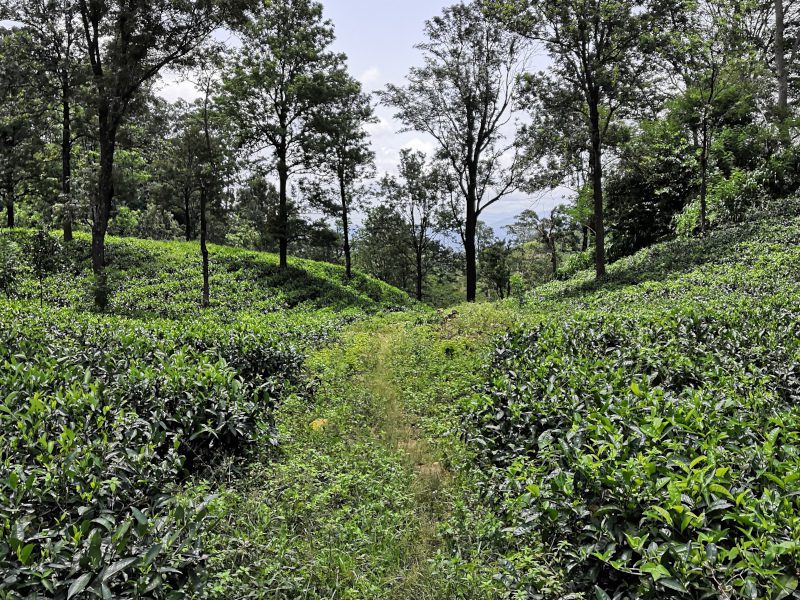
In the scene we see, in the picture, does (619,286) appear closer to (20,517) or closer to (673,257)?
(673,257)

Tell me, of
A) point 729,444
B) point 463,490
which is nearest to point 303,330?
point 463,490

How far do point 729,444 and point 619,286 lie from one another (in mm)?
13028

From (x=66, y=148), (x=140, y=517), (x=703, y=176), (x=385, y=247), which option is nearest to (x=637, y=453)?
(x=140, y=517)

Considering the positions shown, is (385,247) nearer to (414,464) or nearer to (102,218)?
(102,218)

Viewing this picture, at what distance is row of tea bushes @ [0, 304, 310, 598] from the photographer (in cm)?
256

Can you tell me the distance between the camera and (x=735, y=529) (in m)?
2.55

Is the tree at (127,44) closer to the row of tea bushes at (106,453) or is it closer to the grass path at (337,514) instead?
the row of tea bushes at (106,453)

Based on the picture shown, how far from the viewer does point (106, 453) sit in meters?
3.53

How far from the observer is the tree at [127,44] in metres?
14.4

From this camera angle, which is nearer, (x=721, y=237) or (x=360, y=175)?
(x=721, y=237)

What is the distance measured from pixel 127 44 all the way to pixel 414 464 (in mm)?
16538

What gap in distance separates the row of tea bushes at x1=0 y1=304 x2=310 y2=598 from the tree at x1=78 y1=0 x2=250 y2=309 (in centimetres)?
978

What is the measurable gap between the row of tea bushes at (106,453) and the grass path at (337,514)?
1.53 ft

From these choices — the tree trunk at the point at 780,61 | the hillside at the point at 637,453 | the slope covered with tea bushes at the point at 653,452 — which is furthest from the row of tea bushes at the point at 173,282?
the tree trunk at the point at 780,61
